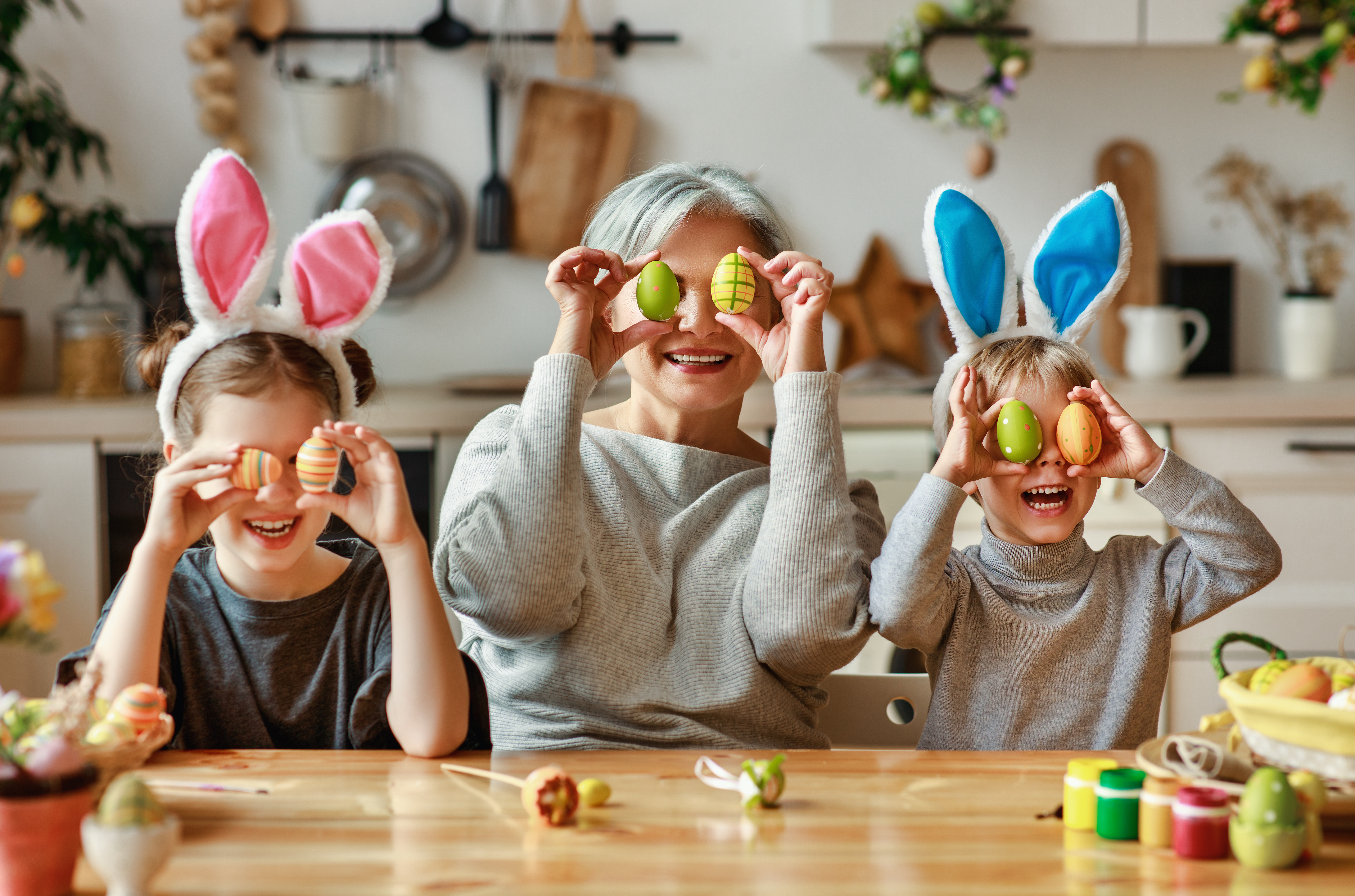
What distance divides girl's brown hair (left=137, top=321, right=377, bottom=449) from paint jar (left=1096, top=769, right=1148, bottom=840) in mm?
786

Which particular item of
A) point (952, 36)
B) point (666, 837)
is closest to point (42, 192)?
point (952, 36)

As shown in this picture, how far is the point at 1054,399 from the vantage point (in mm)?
1271

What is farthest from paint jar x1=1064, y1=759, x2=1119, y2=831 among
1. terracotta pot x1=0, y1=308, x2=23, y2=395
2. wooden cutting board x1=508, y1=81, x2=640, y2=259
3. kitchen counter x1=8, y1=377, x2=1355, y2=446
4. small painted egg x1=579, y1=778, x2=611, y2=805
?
terracotta pot x1=0, y1=308, x2=23, y2=395

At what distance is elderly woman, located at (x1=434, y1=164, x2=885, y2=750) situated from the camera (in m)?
1.23

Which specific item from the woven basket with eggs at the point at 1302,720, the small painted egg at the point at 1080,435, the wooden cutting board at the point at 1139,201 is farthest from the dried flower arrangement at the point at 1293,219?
the woven basket with eggs at the point at 1302,720

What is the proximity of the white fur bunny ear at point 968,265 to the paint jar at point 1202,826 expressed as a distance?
0.59m

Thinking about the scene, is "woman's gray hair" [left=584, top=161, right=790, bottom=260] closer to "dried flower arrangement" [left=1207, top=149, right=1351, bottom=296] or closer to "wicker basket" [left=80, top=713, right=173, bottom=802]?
"wicker basket" [left=80, top=713, right=173, bottom=802]

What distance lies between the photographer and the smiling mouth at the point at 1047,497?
128cm

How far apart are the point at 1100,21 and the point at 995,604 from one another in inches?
80.1

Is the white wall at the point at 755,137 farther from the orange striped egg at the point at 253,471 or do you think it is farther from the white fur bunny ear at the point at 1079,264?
the orange striped egg at the point at 253,471

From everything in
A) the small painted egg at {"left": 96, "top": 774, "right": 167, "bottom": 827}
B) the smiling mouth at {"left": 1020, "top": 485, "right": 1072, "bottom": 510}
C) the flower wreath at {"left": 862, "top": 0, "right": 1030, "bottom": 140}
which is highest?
the flower wreath at {"left": 862, "top": 0, "right": 1030, "bottom": 140}

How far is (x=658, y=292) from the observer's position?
1311mm

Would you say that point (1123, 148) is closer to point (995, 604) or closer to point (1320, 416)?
point (1320, 416)

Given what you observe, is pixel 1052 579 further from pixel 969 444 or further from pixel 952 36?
pixel 952 36
